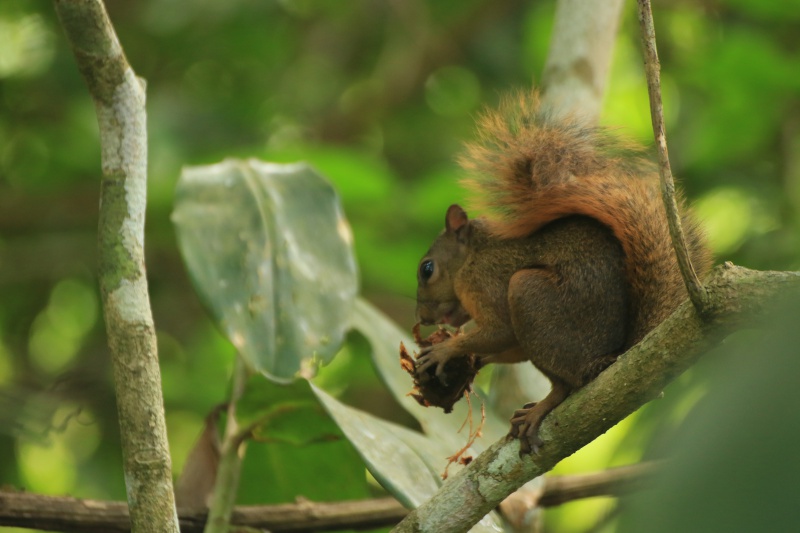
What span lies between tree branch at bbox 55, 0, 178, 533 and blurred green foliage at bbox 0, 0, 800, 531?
1239mm

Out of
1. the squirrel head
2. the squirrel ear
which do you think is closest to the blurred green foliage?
the squirrel head

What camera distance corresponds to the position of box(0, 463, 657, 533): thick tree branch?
1.99m

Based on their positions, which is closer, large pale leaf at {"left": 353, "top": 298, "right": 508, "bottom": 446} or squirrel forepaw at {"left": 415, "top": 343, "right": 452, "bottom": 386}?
squirrel forepaw at {"left": 415, "top": 343, "right": 452, "bottom": 386}

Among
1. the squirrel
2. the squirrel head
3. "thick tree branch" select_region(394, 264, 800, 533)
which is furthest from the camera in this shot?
the squirrel head

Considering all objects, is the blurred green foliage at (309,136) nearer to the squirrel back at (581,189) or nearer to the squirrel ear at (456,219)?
the squirrel ear at (456,219)

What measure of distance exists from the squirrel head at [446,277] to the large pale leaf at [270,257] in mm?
210

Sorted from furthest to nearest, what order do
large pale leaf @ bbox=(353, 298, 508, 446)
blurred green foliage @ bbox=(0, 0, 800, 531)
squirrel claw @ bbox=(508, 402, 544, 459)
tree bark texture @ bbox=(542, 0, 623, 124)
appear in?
blurred green foliage @ bbox=(0, 0, 800, 531)
tree bark texture @ bbox=(542, 0, 623, 124)
large pale leaf @ bbox=(353, 298, 508, 446)
squirrel claw @ bbox=(508, 402, 544, 459)

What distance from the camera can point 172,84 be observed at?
534 centimetres

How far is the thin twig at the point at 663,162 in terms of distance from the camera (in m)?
1.26

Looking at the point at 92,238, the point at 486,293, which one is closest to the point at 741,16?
the point at 486,293

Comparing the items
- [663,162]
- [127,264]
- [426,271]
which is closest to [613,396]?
[663,162]

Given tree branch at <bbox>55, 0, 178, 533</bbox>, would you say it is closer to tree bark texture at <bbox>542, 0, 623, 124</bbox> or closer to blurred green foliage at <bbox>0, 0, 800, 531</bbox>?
blurred green foliage at <bbox>0, 0, 800, 531</bbox>

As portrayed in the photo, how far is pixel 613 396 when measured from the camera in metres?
1.44

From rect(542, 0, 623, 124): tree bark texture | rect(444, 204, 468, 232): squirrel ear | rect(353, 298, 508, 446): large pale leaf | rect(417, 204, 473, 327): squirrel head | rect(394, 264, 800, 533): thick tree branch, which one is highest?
rect(542, 0, 623, 124): tree bark texture
